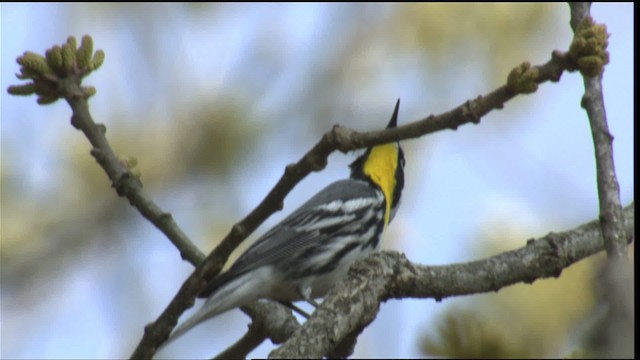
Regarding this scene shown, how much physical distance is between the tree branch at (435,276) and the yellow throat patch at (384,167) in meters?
2.06

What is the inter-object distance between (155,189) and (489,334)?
300 cm

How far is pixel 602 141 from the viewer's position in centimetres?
251

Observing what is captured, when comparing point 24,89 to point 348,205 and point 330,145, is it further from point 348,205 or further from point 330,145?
point 348,205

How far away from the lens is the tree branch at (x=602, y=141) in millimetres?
2184

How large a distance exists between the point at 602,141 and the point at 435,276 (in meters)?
0.67

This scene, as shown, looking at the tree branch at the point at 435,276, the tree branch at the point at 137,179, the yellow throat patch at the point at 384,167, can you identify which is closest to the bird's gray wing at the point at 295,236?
the yellow throat patch at the point at 384,167

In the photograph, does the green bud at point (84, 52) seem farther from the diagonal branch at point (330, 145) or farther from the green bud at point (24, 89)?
the diagonal branch at point (330, 145)

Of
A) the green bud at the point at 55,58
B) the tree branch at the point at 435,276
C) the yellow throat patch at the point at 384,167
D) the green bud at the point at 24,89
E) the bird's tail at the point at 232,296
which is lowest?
the tree branch at the point at 435,276

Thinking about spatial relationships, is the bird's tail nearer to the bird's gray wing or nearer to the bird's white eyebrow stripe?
the bird's gray wing

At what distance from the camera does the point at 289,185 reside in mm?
2578

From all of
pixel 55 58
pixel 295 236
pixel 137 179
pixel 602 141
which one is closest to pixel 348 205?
pixel 295 236

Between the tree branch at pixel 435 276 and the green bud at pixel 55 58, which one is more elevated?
the green bud at pixel 55 58

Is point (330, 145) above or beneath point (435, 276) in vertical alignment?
above

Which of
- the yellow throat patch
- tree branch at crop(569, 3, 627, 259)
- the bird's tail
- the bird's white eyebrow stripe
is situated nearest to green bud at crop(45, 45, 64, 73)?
the bird's tail
